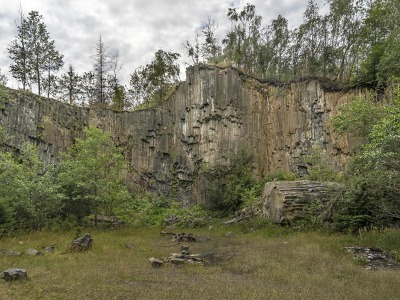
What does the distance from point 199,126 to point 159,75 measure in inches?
439

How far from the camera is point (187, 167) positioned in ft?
107

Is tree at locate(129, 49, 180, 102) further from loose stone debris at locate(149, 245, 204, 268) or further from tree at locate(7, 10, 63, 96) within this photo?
loose stone debris at locate(149, 245, 204, 268)

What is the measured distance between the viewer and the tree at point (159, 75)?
39531 millimetres

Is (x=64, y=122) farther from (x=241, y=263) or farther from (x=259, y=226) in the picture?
(x=241, y=263)

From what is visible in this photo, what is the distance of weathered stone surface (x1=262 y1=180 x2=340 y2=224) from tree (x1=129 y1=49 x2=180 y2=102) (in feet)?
75.3

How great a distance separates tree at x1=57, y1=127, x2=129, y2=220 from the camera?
65.7 ft

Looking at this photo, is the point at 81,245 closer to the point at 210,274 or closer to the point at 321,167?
the point at 210,274

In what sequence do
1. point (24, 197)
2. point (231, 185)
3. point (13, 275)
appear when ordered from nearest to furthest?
1. point (13, 275)
2. point (24, 197)
3. point (231, 185)

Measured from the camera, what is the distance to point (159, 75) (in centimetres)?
3956

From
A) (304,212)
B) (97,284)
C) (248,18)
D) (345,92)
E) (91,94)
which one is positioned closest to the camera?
(97,284)

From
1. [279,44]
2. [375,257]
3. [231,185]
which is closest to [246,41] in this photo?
[279,44]

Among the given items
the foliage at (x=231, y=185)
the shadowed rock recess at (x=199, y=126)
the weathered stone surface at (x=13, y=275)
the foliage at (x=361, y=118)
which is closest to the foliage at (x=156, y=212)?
the shadowed rock recess at (x=199, y=126)

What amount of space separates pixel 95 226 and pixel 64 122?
47.0 feet

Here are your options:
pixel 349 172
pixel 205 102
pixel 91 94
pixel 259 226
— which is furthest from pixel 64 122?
pixel 349 172
